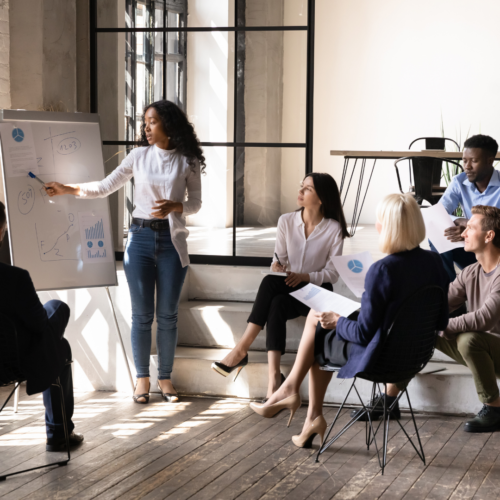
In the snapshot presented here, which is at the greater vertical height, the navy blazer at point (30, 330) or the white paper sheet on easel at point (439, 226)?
the white paper sheet on easel at point (439, 226)

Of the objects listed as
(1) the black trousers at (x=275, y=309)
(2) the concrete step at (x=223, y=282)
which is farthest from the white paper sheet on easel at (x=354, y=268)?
(2) the concrete step at (x=223, y=282)

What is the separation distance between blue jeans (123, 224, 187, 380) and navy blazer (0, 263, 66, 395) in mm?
943

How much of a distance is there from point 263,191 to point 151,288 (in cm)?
126

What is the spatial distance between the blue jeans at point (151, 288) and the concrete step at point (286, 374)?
0.16 metres

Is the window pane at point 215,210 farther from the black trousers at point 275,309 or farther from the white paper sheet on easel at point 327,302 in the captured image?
the white paper sheet on easel at point 327,302

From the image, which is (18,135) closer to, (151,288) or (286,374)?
(151,288)

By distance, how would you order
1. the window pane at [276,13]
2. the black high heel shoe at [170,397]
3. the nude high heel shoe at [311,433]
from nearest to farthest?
the nude high heel shoe at [311,433] < the black high heel shoe at [170,397] < the window pane at [276,13]

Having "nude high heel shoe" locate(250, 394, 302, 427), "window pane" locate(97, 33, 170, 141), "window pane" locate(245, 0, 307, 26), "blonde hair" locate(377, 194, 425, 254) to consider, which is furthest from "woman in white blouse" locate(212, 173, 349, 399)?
"window pane" locate(97, 33, 170, 141)

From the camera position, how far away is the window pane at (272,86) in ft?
14.2

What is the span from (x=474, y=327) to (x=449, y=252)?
0.71 metres

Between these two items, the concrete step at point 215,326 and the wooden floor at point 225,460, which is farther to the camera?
the concrete step at point 215,326

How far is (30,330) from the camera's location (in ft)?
8.20

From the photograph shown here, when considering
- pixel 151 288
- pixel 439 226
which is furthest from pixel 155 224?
pixel 439 226

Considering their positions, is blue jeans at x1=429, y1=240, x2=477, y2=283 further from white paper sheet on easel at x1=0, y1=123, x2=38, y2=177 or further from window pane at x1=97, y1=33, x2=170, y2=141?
white paper sheet on easel at x1=0, y1=123, x2=38, y2=177
